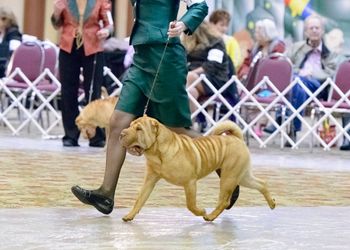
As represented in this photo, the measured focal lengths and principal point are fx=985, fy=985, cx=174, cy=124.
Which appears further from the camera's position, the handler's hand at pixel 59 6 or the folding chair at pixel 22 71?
the folding chair at pixel 22 71

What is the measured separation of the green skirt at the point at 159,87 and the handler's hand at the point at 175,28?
15 cm

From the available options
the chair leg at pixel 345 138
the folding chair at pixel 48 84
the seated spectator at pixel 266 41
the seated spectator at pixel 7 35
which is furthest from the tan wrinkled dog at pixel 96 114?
the seated spectator at pixel 7 35

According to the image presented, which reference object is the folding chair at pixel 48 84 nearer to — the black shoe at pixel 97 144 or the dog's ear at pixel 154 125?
the black shoe at pixel 97 144

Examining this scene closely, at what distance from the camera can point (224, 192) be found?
423cm

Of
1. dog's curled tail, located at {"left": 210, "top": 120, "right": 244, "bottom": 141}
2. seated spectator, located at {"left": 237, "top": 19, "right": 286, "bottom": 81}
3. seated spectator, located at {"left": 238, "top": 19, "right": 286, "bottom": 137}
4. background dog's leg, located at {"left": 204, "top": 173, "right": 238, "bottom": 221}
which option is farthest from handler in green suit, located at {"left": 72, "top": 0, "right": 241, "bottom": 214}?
seated spectator, located at {"left": 237, "top": 19, "right": 286, "bottom": 81}

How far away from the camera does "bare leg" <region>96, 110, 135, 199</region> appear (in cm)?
429

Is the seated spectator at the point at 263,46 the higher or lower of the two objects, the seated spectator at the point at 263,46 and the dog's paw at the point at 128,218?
the lower

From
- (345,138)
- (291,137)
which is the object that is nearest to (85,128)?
(291,137)

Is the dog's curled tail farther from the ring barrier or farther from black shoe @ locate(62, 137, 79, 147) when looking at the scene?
the ring barrier

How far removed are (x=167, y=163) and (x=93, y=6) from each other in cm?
424

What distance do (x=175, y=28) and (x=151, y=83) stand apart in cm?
32

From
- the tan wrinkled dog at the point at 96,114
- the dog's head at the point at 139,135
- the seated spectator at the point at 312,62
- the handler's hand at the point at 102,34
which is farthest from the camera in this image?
the seated spectator at the point at 312,62

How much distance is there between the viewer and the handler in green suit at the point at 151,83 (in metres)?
4.28

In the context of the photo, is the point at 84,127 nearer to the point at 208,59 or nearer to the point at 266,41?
the point at 208,59
